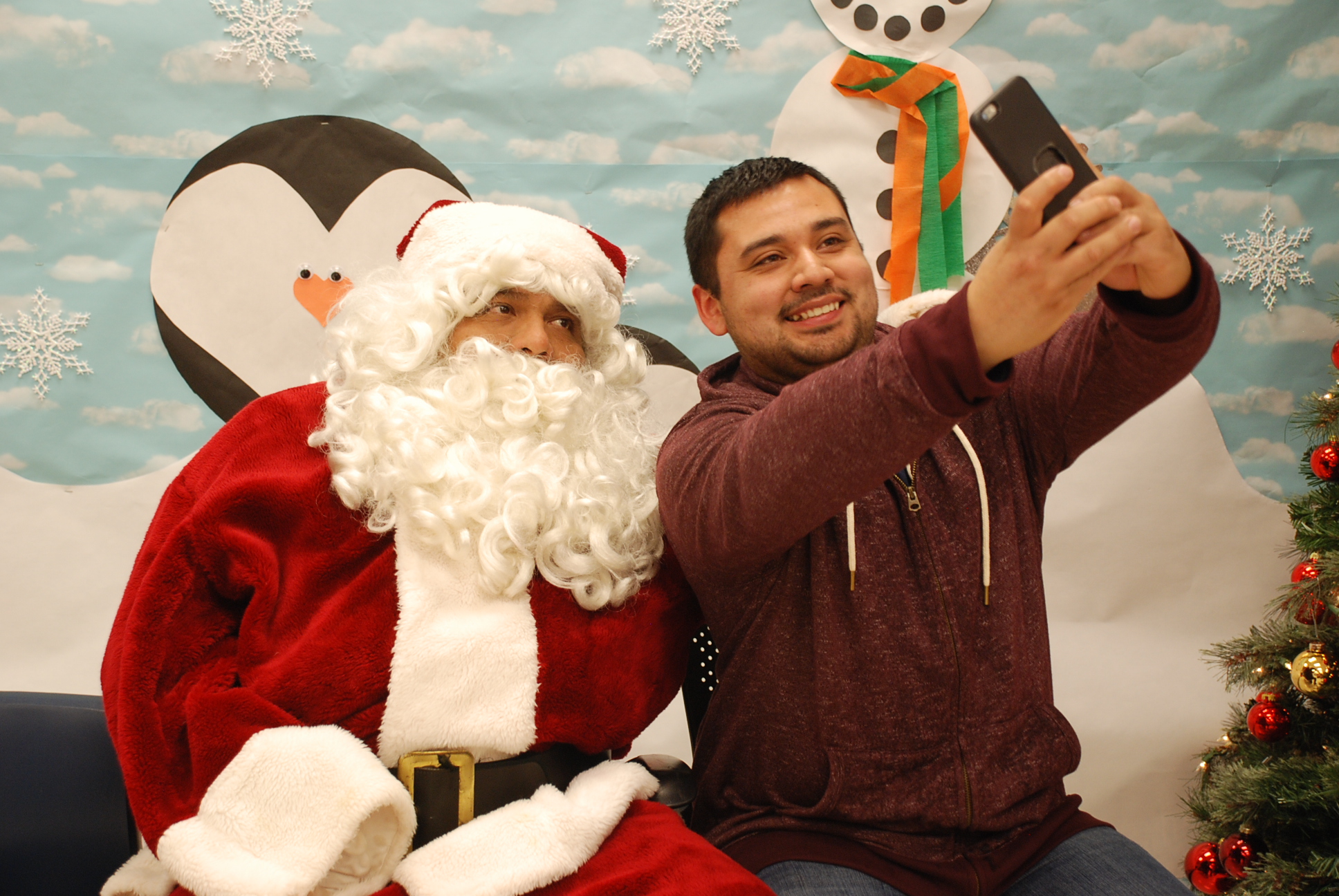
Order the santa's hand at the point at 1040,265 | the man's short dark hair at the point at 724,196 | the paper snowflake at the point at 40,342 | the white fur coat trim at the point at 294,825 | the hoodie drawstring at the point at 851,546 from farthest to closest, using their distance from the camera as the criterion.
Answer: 1. the paper snowflake at the point at 40,342
2. the man's short dark hair at the point at 724,196
3. the hoodie drawstring at the point at 851,546
4. the white fur coat trim at the point at 294,825
5. the santa's hand at the point at 1040,265

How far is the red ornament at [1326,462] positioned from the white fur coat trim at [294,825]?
1739mm

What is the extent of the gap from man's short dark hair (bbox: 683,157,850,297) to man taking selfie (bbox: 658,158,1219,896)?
0.22 ft

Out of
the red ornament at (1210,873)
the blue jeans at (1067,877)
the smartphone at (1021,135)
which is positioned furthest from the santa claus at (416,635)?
the red ornament at (1210,873)

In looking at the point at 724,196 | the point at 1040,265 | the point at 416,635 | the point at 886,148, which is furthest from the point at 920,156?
the point at 416,635

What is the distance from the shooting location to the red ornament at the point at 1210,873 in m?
1.75

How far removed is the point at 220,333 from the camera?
6.47 ft

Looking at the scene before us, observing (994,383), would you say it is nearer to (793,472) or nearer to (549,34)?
(793,472)

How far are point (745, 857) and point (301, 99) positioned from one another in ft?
6.18

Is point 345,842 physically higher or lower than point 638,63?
lower

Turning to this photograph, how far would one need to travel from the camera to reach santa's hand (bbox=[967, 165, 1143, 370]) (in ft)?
2.66

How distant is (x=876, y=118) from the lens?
2178 mm

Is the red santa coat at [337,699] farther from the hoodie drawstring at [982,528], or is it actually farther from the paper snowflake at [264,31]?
the paper snowflake at [264,31]

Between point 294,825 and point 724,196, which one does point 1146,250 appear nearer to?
point 724,196

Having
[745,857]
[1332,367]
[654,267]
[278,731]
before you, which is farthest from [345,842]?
[1332,367]
